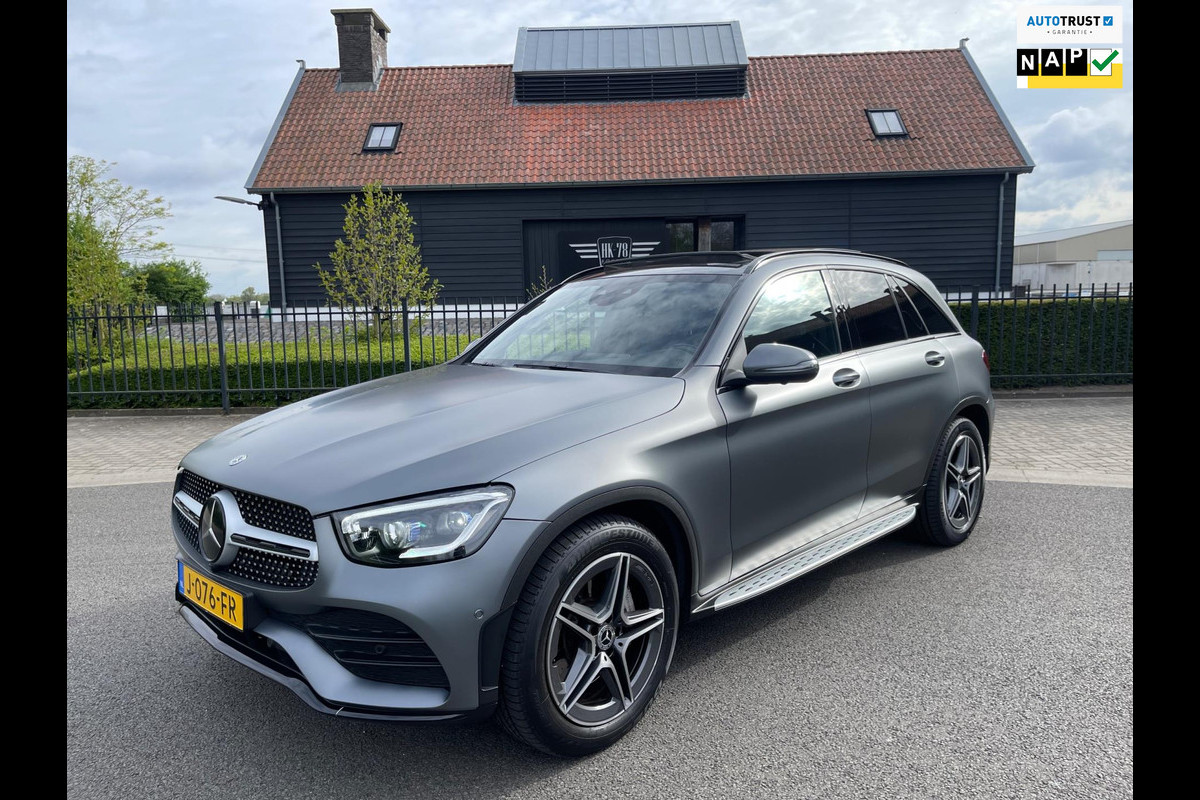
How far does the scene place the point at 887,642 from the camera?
3510mm

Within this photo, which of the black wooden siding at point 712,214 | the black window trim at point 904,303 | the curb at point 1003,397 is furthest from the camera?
the black wooden siding at point 712,214

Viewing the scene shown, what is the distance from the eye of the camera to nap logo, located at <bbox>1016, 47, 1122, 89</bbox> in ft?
45.6

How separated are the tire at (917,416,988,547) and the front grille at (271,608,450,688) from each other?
126 inches

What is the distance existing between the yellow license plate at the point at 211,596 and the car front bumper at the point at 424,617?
0.25 meters

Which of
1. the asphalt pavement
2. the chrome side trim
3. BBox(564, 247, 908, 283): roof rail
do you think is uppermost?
BBox(564, 247, 908, 283): roof rail

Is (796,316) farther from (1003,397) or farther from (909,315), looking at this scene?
(1003,397)

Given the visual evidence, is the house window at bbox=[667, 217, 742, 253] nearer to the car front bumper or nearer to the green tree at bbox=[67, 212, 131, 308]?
the green tree at bbox=[67, 212, 131, 308]

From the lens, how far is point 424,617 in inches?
90.4

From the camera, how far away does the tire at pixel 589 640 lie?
8.00ft

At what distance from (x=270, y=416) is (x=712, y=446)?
1851 millimetres

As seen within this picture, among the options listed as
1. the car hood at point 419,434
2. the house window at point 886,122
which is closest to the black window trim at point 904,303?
the car hood at point 419,434

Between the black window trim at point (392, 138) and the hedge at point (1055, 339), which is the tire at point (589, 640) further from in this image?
the black window trim at point (392, 138)

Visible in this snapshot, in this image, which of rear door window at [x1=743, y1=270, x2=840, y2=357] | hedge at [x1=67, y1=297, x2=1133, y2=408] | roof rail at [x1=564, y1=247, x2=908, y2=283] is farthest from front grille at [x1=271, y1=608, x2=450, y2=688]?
hedge at [x1=67, y1=297, x2=1133, y2=408]

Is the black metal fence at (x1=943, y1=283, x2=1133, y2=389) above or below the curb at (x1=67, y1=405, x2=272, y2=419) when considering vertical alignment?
above
